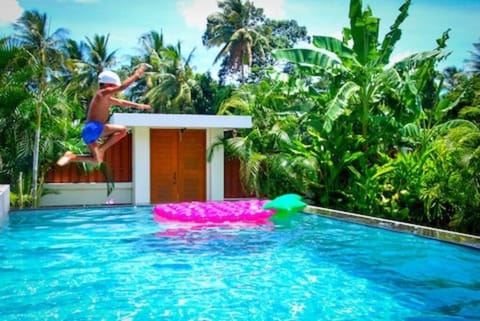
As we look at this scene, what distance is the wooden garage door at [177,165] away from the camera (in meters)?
16.3

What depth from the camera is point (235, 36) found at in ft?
111

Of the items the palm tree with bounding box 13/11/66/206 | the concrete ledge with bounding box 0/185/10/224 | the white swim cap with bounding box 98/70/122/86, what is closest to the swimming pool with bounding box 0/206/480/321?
the concrete ledge with bounding box 0/185/10/224

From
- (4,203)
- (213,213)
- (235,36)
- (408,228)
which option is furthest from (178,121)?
(235,36)

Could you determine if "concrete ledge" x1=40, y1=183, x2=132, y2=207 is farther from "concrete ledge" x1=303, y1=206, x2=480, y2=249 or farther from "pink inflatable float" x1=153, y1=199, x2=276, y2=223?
"concrete ledge" x1=303, y1=206, x2=480, y2=249

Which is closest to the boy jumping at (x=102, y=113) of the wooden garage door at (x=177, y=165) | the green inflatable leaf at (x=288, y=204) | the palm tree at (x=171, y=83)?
the green inflatable leaf at (x=288, y=204)

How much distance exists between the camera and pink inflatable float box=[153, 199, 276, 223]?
11.7 metres

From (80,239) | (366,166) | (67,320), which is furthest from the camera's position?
(366,166)

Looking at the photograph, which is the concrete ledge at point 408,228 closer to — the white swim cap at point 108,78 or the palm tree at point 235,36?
the white swim cap at point 108,78

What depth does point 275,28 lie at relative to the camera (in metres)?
43.2

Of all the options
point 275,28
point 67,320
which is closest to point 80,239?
point 67,320

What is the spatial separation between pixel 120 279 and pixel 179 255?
5.31ft

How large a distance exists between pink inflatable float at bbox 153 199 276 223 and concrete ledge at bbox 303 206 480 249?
1420 millimetres

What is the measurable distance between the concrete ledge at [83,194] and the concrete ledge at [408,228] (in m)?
5.89

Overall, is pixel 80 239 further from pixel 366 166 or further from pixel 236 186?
pixel 236 186
